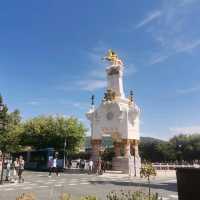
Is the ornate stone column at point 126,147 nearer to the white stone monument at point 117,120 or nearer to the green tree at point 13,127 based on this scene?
the white stone monument at point 117,120

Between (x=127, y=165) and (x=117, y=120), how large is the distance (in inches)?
241

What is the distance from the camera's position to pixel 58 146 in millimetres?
57812

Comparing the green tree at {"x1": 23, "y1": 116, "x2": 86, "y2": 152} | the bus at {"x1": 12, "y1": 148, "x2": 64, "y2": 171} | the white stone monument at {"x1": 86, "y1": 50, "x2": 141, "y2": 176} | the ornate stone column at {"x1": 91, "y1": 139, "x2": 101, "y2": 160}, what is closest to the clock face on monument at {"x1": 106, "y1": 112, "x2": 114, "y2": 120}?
the white stone monument at {"x1": 86, "y1": 50, "x2": 141, "y2": 176}

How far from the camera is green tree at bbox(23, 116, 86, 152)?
57812mm

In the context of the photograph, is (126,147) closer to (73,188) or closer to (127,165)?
(127,165)

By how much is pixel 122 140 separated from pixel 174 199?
26137 mm

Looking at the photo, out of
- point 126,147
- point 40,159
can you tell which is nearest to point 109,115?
point 126,147

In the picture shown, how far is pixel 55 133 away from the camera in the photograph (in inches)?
2276

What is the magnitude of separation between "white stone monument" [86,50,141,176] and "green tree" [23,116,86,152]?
14.6 m

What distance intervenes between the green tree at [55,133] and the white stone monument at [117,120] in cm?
1463

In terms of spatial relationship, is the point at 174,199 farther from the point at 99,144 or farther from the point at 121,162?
the point at 99,144

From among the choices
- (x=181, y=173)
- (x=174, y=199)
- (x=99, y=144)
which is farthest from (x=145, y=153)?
(x=181, y=173)

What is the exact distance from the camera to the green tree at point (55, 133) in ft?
190

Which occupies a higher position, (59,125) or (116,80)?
(116,80)
